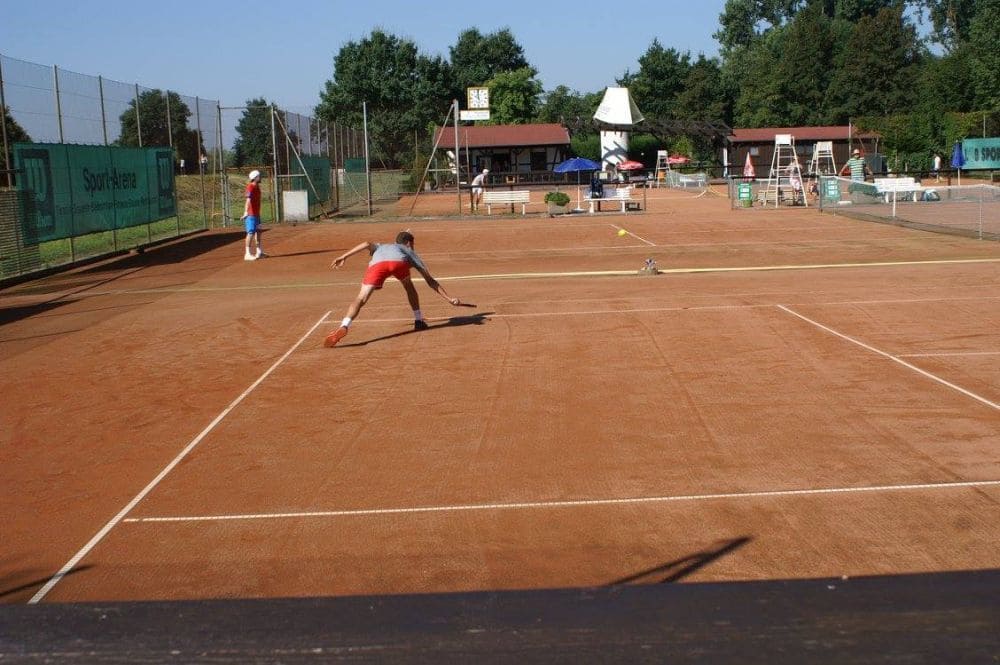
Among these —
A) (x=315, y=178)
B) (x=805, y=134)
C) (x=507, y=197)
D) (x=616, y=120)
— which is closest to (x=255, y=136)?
(x=315, y=178)

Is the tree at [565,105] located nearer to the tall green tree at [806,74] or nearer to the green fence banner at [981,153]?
the tall green tree at [806,74]

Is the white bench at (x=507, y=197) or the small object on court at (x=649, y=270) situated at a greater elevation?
the white bench at (x=507, y=197)

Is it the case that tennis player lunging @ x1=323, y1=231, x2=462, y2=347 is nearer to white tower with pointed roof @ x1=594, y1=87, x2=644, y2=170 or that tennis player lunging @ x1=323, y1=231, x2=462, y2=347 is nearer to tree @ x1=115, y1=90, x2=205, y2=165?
tree @ x1=115, y1=90, x2=205, y2=165

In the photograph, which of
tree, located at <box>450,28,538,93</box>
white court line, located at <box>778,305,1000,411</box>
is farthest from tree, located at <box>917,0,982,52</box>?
white court line, located at <box>778,305,1000,411</box>

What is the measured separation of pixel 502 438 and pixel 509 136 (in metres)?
72.5

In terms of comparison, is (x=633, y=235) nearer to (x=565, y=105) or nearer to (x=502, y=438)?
(x=502, y=438)

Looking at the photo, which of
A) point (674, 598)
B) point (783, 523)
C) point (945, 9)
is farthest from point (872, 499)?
point (945, 9)

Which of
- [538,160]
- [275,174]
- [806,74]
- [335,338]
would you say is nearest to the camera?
[335,338]

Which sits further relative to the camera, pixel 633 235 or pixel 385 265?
pixel 633 235

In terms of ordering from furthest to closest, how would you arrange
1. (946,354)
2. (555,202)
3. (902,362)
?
(555,202) < (946,354) < (902,362)

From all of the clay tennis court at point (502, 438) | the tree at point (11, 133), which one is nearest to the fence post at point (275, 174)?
the tree at point (11, 133)

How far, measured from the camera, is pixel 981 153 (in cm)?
5531

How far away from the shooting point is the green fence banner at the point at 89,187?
21828 mm

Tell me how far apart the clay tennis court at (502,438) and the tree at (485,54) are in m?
93.6
